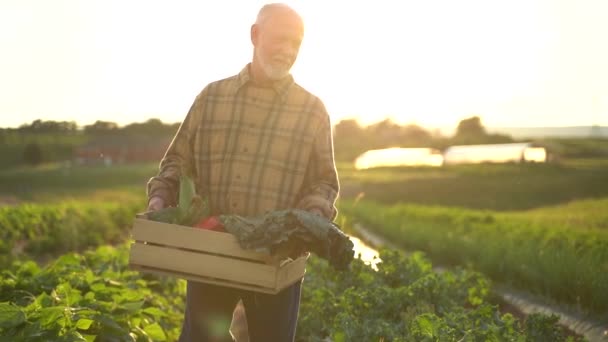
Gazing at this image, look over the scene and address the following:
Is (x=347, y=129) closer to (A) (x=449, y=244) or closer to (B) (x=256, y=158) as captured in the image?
(A) (x=449, y=244)

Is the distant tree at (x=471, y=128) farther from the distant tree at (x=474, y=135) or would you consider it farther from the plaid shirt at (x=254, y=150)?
the plaid shirt at (x=254, y=150)

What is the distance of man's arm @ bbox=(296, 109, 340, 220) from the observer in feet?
9.78

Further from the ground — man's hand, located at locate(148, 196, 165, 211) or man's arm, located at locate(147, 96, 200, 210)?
man's arm, located at locate(147, 96, 200, 210)

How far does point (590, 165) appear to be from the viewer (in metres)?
37.0

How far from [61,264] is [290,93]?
3.15m

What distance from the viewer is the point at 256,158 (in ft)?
10.4

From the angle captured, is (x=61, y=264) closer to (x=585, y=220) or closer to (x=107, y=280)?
(x=107, y=280)

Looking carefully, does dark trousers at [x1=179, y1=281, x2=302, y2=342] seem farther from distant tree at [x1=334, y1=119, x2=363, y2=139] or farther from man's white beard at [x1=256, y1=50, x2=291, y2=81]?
distant tree at [x1=334, y1=119, x2=363, y2=139]

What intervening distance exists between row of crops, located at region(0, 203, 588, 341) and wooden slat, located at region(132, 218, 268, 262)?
0.80 m

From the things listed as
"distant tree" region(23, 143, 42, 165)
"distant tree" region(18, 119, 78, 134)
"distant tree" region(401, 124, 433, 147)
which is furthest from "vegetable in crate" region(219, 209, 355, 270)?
"distant tree" region(401, 124, 433, 147)

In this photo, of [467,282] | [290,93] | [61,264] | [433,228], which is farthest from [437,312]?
[433,228]

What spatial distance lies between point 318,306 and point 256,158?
8.16 ft

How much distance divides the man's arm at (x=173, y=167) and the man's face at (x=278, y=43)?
43 cm

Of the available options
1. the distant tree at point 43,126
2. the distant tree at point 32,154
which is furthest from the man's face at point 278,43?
the distant tree at point 32,154
